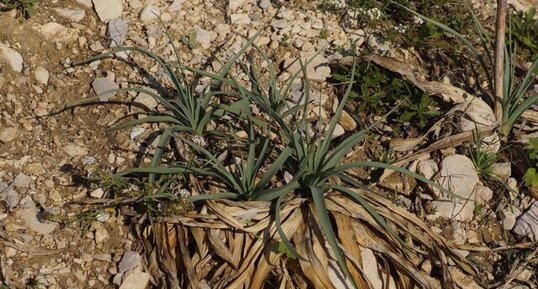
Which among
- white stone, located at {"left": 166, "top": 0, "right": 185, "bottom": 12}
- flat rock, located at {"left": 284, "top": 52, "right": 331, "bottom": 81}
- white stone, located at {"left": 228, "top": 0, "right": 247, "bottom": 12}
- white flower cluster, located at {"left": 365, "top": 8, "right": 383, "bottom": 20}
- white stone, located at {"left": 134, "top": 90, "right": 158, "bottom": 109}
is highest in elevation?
white flower cluster, located at {"left": 365, "top": 8, "right": 383, "bottom": 20}

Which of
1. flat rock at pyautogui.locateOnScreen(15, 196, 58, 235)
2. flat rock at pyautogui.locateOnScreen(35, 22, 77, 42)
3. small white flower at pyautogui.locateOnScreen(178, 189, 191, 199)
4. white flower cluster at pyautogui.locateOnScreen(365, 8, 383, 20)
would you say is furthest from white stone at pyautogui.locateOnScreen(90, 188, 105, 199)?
white flower cluster at pyautogui.locateOnScreen(365, 8, 383, 20)

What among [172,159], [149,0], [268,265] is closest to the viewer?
[268,265]

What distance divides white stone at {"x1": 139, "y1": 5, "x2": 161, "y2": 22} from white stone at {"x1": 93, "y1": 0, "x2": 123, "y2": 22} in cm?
14

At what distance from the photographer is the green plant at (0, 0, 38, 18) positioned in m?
4.35

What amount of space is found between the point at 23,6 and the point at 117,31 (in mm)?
558

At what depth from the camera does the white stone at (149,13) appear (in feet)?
15.2

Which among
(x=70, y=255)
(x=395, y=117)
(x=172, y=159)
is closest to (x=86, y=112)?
(x=172, y=159)

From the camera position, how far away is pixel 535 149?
4.11m

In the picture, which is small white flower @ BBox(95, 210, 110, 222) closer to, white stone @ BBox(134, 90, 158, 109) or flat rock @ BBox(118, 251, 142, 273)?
flat rock @ BBox(118, 251, 142, 273)

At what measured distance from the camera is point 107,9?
4.60 metres

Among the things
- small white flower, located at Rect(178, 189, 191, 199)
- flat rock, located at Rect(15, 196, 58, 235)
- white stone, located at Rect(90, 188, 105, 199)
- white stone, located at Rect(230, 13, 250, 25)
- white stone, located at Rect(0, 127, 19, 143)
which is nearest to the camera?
small white flower, located at Rect(178, 189, 191, 199)

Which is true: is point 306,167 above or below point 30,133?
above

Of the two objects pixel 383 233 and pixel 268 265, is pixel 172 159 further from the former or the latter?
pixel 383 233

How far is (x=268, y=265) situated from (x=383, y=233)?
1.94ft
